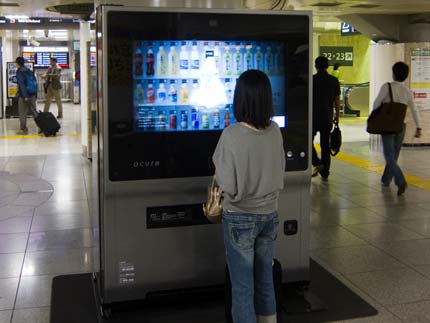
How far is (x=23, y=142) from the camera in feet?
41.1

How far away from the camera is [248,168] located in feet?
9.60

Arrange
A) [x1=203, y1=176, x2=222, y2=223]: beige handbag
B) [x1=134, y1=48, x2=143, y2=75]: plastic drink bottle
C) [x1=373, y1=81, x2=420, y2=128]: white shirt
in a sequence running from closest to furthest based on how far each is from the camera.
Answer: [x1=203, y1=176, x2=222, y2=223]: beige handbag < [x1=134, y1=48, x2=143, y2=75]: plastic drink bottle < [x1=373, y1=81, x2=420, y2=128]: white shirt

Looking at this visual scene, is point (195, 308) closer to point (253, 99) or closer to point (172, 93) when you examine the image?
point (172, 93)

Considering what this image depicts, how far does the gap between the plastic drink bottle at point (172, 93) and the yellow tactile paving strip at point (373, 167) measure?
5.11 metres

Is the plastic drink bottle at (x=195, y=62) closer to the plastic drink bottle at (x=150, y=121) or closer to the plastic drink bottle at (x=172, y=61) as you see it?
the plastic drink bottle at (x=172, y=61)

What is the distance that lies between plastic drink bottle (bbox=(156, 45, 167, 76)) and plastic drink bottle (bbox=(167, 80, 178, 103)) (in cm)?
8

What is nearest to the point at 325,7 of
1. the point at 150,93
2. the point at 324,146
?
the point at 324,146

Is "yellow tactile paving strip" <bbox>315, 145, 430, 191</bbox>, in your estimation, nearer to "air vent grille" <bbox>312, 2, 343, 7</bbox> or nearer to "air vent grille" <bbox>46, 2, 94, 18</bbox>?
"air vent grille" <bbox>312, 2, 343, 7</bbox>

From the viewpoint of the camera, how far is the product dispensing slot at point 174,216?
3600 mm

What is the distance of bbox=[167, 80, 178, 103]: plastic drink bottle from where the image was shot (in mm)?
3518

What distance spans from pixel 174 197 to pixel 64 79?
27.3 m

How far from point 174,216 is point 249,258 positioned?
31.9 inches

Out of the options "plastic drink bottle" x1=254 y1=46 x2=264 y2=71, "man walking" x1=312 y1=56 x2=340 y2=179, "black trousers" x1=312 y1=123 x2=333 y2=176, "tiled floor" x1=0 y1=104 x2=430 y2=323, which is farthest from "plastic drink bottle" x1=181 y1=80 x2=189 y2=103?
"black trousers" x1=312 y1=123 x2=333 y2=176

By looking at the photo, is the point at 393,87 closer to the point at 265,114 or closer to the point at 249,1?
the point at 249,1
